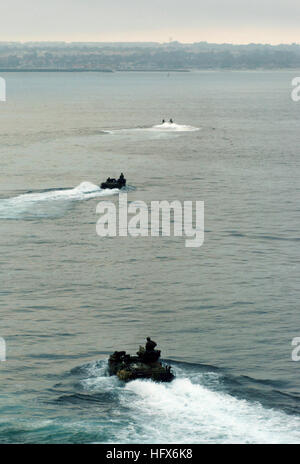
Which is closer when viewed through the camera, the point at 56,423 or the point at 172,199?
the point at 56,423

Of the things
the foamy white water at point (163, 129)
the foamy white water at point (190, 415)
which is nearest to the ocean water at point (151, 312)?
the foamy white water at point (190, 415)

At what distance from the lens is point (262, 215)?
82.3 meters

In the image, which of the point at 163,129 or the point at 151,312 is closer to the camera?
the point at 151,312

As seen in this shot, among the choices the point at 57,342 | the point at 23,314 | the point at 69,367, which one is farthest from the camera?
the point at 23,314

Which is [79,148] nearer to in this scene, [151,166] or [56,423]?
[151,166]

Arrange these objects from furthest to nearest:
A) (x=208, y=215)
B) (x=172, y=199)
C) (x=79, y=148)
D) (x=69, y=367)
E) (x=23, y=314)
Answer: (x=79, y=148)
(x=172, y=199)
(x=208, y=215)
(x=23, y=314)
(x=69, y=367)

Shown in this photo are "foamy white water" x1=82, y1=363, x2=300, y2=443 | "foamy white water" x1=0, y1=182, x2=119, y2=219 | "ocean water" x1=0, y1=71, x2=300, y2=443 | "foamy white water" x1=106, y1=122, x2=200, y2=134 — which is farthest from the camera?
"foamy white water" x1=106, y1=122, x2=200, y2=134

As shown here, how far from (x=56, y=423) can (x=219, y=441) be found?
7.08m

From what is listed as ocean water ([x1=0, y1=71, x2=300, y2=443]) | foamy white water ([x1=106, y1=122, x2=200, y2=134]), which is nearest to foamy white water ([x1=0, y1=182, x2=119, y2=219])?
ocean water ([x1=0, y1=71, x2=300, y2=443])

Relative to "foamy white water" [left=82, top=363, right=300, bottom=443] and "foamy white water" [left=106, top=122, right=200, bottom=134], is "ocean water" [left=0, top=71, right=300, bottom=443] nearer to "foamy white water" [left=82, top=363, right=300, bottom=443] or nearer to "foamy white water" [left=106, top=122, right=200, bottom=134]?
"foamy white water" [left=82, top=363, right=300, bottom=443]

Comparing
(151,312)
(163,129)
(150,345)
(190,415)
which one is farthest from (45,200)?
(163,129)

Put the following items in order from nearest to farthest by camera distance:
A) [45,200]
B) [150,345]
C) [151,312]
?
[150,345]
[151,312]
[45,200]

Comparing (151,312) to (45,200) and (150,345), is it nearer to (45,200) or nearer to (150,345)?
(150,345)

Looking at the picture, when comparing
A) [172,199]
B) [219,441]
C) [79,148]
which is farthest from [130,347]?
[79,148]
